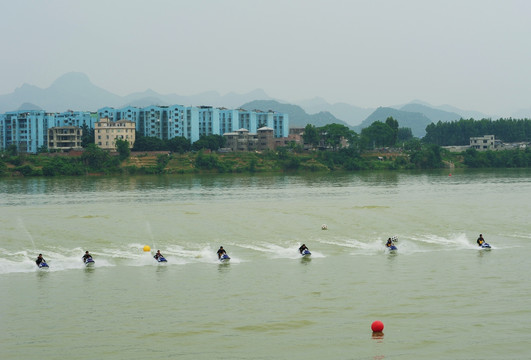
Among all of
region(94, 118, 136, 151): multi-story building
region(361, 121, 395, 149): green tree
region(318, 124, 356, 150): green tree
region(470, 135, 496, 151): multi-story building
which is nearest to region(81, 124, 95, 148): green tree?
region(94, 118, 136, 151): multi-story building

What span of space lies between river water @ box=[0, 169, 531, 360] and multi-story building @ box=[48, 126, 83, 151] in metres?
68.1

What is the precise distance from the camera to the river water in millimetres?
16344

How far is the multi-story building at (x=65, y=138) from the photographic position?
113 meters

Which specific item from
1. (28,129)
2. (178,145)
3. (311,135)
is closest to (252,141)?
(311,135)

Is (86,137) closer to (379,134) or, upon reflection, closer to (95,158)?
(95,158)

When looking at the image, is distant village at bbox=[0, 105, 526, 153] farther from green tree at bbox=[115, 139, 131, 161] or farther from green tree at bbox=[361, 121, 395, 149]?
green tree at bbox=[115, 139, 131, 161]

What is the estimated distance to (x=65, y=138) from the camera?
11362 centimetres

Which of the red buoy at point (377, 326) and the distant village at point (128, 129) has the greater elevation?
the distant village at point (128, 129)

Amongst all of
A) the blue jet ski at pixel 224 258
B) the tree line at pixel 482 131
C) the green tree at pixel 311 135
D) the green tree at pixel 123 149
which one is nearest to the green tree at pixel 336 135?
the green tree at pixel 311 135

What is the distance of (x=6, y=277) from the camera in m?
24.9

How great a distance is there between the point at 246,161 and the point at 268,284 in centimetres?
7974

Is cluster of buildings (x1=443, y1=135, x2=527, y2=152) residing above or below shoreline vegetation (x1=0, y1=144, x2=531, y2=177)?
above

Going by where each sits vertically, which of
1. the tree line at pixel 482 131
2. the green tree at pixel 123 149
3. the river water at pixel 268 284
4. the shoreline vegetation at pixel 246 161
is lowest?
the river water at pixel 268 284

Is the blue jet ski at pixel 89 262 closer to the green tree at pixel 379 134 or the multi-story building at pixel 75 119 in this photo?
the green tree at pixel 379 134
